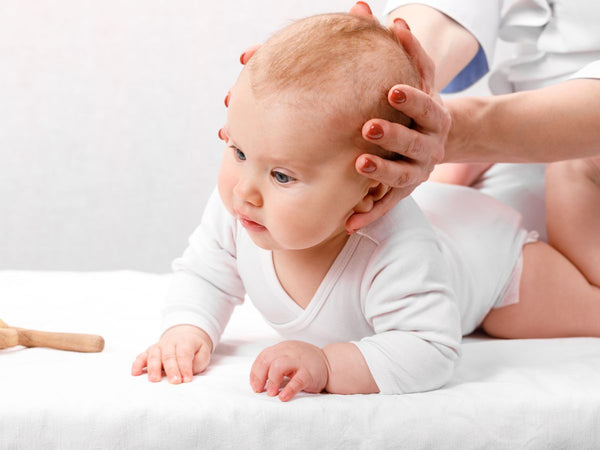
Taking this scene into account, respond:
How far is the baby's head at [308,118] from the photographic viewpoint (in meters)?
0.80

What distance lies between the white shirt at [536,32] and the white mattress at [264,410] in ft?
1.94

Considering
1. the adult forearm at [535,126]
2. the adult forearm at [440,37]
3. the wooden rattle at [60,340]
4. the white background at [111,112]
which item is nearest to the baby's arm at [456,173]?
the adult forearm at [440,37]

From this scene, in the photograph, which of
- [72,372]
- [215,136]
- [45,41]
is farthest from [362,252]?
[45,41]

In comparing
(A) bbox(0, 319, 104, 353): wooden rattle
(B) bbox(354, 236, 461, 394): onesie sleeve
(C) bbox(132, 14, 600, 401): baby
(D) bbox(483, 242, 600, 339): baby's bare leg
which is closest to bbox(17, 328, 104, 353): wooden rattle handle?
(A) bbox(0, 319, 104, 353): wooden rattle

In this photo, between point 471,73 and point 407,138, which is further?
point 471,73

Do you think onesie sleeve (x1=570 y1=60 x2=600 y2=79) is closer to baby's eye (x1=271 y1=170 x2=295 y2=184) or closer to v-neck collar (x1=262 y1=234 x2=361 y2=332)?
v-neck collar (x1=262 y1=234 x2=361 y2=332)

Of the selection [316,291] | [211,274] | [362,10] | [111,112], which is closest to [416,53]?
[362,10]

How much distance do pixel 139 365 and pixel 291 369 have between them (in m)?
0.19

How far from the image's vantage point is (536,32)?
1.43 m

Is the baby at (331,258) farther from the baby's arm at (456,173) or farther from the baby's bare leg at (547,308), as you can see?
the baby's arm at (456,173)

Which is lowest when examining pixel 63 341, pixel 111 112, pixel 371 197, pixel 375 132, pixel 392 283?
pixel 111 112

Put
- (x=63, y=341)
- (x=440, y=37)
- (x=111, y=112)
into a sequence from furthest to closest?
1. (x=111, y=112)
2. (x=440, y=37)
3. (x=63, y=341)

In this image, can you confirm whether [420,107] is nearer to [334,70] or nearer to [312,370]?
[334,70]

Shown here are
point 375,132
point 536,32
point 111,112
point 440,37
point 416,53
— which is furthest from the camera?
point 111,112
